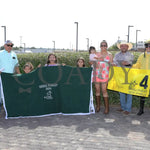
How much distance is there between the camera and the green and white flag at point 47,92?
20.5 ft

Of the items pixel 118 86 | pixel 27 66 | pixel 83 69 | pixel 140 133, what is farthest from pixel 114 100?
pixel 27 66

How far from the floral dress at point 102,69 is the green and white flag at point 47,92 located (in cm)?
22

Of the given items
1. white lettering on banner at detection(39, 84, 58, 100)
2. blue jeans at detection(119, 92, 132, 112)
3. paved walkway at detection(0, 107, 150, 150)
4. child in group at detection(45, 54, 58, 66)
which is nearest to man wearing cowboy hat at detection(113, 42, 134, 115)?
blue jeans at detection(119, 92, 132, 112)

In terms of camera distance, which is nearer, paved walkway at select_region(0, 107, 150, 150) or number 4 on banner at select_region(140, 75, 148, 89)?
paved walkway at select_region(0, 107, 150, 150)

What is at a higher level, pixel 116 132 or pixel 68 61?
pixel 68 61

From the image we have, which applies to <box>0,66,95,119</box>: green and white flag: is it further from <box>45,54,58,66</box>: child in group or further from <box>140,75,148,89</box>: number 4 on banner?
<box>140,75,148,89</box>: number 4 on banner

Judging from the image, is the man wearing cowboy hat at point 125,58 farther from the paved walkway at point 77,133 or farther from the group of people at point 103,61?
the paved walkway at point 77,133

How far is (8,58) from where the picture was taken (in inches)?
254

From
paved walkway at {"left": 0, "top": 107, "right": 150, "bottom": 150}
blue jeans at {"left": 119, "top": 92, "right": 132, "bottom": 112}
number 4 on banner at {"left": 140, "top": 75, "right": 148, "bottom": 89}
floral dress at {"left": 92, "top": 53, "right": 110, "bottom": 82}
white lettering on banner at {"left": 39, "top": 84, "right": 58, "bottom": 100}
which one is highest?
floral dress at {"left": 92, "top": 53, "right": 110, "bottom": 82}

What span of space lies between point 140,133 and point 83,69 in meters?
2.43

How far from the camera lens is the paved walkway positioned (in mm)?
4383

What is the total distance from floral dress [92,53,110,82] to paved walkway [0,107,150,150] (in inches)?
42.5

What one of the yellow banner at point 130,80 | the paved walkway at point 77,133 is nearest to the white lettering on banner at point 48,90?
the paved walkway at point 77,133

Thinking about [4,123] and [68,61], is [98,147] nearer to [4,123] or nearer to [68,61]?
[4,123]
